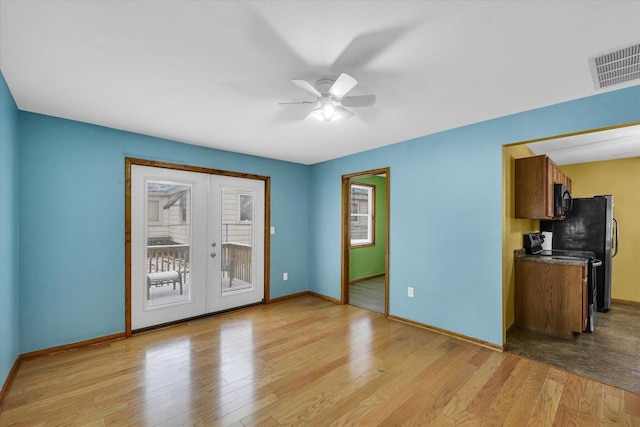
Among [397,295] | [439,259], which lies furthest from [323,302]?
[439,259]

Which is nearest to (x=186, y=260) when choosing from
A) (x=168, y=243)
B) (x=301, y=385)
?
(x=168, y=243)

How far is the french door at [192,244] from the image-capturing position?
11.4ft

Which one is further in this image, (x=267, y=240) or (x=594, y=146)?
(x=267, y=240)

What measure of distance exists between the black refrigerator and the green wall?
3.21m

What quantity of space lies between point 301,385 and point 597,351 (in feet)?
10.2

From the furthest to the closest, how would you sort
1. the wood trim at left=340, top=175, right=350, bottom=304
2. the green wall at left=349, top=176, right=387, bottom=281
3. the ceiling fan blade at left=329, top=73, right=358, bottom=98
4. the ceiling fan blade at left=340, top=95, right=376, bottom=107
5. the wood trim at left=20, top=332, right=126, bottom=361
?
1. the green wall at left=349, top=176, right=387, bottom=281
2. the wood trim at left=340, top=175, right=350, bottom=304
3. the wood trim at left=20, top=332, right=126, bottom=361
4. the ceiling fan blade at left=340, top=95, right=376, bottom=107
5. the ceiling fan blade at left=329, top=73, right=358, bottom=98

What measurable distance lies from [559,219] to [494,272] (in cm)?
239

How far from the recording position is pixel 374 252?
22.0ft

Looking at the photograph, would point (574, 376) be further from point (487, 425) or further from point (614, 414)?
point (487, 425)

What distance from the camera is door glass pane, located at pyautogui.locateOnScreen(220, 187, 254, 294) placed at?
13.8 ft

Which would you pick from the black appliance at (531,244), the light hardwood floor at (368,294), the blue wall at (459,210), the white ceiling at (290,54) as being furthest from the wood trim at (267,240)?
the black appliance at (531,244)

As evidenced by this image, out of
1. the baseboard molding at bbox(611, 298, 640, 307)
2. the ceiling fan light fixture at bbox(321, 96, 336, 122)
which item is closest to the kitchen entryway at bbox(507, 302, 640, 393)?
the baseboard molding at bbox(611, 298, 640, 307)

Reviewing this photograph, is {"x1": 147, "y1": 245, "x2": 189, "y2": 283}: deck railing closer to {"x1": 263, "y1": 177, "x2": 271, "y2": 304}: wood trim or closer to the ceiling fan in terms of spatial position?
{"x1": 263, "y1": 177, "x2": 271, "y2": 304}: wood trim

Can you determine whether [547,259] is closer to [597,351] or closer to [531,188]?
[531,188]
